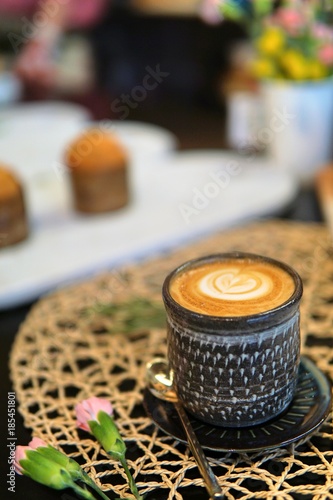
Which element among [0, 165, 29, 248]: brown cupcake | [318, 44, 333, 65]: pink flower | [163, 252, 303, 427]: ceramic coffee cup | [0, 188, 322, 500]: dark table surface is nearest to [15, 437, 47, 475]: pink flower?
[0, 188, 322, 500]: dark table surface

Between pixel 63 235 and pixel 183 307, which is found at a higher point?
pixel 183 307

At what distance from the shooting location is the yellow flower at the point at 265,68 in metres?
1.19

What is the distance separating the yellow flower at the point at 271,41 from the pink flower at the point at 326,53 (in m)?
0.08

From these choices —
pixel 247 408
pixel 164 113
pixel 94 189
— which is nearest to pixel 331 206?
pixel 94 189

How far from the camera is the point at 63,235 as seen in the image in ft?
3.45

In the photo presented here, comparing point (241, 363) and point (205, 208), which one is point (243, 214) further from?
point (241, 363)

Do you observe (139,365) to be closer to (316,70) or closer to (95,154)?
(95,154)

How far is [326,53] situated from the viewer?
1111 millimetres

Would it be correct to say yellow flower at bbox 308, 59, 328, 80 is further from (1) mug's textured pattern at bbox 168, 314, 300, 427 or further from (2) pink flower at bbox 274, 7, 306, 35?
(1) mug's textured pattern at bbox 168, 314, 300, 427

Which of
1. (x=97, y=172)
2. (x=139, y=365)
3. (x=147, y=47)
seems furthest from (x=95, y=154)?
(x=147, y=47)

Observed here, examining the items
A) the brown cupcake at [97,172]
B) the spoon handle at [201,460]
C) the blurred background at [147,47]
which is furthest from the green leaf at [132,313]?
the blurred background at [147,47]

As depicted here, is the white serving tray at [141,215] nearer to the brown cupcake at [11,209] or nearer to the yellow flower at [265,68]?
the brown cupcake at [11,209]

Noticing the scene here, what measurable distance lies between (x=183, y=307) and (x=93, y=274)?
424 mm

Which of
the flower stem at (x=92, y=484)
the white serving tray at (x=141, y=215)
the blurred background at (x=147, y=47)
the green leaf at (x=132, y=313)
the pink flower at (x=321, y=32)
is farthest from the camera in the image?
the blurred background at (x=147, y=47)
